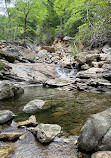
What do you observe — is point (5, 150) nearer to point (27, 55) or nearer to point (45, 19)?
point (27, 55)

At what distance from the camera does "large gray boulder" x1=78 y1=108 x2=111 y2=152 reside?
185cm

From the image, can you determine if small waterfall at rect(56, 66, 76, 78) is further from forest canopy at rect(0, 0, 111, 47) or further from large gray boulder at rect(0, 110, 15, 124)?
large gray boulder at rect(0, 110, 15, 124)

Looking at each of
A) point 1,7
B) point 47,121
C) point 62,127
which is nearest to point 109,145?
point 62,127

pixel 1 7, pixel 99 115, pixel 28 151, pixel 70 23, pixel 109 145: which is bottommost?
pixel 28 151

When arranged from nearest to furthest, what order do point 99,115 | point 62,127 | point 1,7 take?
point 99,115
point 62,127
point 1,7

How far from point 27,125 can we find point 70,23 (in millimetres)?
27751

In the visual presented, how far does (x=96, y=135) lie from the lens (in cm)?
192

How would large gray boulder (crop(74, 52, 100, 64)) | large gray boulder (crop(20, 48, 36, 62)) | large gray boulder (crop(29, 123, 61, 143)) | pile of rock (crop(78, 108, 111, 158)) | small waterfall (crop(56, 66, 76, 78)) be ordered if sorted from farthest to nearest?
1. large gray boulder (crop(20, 48, 36, 62))
2. small waterfall (crop(56, 66, 76, 78))
3. large gray boulder (crop(74, 52, 100, 64))
4. large gray boulder (crop(29, 123, 61, 143))
5. pile of rock (crop(78, 108, 111, 158))

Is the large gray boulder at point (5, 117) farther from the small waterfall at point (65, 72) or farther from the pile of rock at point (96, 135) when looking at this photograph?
the small waterfall at point (65, 72)

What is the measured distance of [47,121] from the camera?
3236mm

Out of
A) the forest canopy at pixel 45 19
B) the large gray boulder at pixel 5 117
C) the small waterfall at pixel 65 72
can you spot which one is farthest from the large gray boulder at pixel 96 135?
the forest canopy at pixel 45 19

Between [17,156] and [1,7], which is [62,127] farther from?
[1,7]

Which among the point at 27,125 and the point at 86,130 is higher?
the point at 86,130

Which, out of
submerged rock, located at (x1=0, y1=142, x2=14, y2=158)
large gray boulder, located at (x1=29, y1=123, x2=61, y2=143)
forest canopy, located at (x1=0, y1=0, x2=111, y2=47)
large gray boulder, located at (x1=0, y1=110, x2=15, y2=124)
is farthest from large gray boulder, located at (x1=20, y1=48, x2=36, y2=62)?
submerged rock, located at (x1=0, y1=142, x2=14, y2=158)
